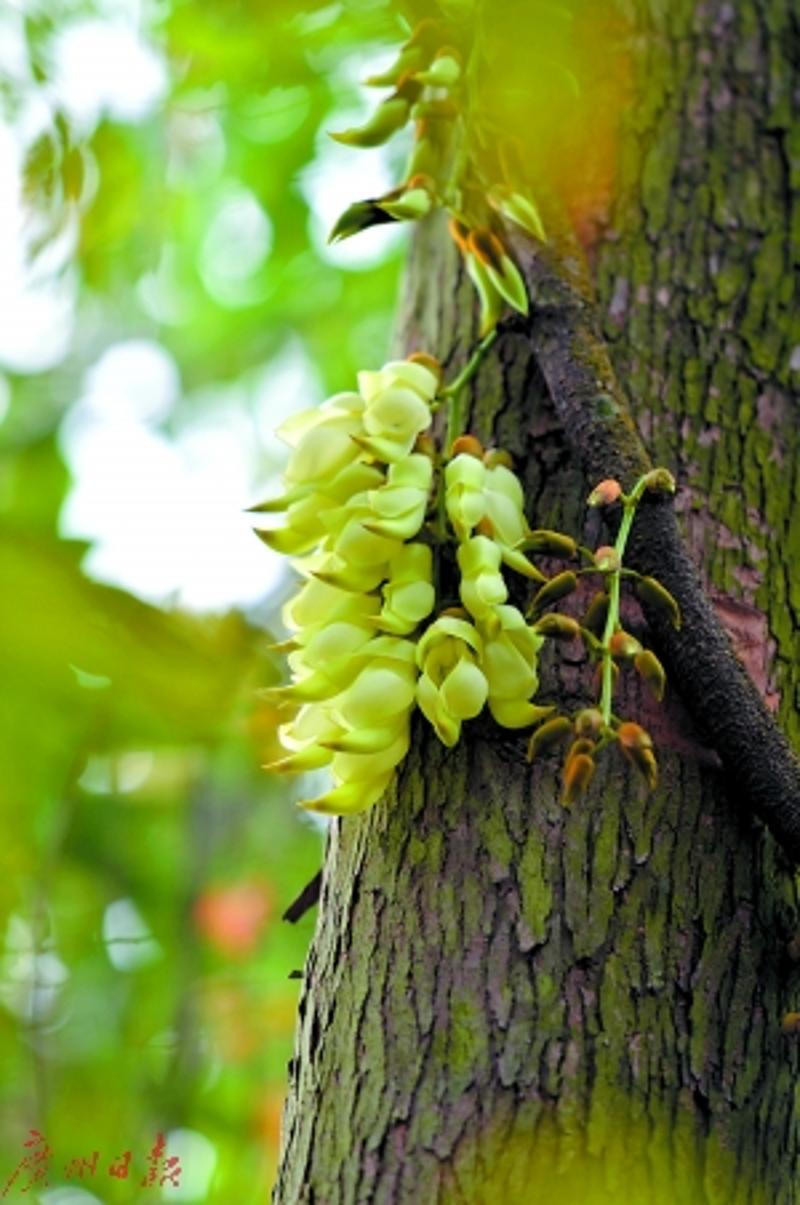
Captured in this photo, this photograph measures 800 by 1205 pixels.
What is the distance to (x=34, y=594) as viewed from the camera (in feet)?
2.38

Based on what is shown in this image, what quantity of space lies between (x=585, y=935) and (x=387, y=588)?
1.07 feet

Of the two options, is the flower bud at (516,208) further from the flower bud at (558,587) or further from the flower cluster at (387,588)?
the flower bud at (558,587)

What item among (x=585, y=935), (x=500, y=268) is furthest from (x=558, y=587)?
(x=500, y=268)

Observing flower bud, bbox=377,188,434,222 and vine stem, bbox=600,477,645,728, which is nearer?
vine stem, bbox=600,477,645,728

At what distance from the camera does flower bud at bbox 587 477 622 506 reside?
120 centimetres

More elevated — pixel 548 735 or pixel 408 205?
pixel 408 205

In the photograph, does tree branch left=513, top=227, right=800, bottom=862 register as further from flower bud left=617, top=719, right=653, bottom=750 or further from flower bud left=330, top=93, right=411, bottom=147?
flower bud left=330, top=93, right=411, bottom=147

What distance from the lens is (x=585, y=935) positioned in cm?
113

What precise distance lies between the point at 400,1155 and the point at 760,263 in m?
1.04

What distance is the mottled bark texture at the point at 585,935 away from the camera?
1.05 meters

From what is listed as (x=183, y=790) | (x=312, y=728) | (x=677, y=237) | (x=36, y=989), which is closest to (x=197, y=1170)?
(x=36, y=989)

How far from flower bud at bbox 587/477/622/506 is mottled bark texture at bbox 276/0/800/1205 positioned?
0.13m

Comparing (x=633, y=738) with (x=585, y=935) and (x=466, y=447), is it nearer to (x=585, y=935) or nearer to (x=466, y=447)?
(x=585, y=935)

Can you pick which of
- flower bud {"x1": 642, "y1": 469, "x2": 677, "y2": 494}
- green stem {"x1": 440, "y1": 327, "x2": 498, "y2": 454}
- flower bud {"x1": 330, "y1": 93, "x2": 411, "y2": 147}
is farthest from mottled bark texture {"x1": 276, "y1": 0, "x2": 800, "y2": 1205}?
flower bud {"x1": 330, "y1": 93, "x2": 411, "y2": 147}
